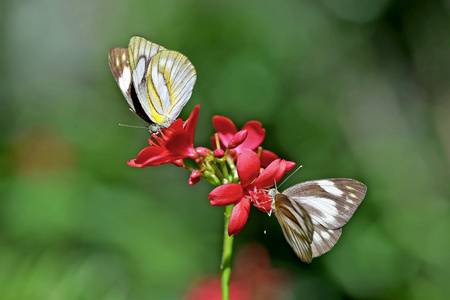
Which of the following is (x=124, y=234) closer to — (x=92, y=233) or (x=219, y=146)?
(x=92, y=233)

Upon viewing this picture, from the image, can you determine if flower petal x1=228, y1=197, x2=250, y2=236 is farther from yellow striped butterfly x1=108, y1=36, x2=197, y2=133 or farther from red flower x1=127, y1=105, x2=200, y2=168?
yellow striped butterfly x1=108, y1=36, x2=197, y2=133

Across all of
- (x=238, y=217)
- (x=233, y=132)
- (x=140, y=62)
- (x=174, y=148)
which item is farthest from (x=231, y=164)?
(x=140, y=62)

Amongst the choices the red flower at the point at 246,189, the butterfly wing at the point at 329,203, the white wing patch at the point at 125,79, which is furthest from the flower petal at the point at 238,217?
the white wing patch at the point at 125,79

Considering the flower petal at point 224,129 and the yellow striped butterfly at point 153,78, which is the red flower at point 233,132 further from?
the yellow striped butterfly at point 153,78

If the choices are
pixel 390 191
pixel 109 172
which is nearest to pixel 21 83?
pixel 109 172

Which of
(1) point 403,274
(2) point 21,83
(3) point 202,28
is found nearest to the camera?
(1) point 403,274

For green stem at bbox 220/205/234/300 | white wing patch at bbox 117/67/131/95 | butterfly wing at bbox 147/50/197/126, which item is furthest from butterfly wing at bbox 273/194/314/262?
white wing patch at bbox 117/67/131/95
